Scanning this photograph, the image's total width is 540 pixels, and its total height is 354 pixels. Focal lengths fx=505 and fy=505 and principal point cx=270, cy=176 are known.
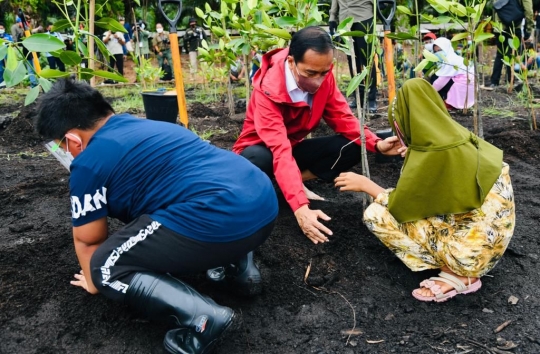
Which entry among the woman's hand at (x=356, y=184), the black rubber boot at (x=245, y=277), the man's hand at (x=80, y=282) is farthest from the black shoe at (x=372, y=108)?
the man's hand at (x=80, y=282)

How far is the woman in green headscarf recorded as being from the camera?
5.83ft

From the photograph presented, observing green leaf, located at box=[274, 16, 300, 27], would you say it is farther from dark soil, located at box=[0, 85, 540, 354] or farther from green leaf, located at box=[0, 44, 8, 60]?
green leaf, located at box=[0, 44, 8, 60]

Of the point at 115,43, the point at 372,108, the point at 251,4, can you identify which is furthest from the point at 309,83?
the point at 115,43

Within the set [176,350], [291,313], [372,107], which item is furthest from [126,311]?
[372,107]

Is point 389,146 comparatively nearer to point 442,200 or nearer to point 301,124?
point 301,124

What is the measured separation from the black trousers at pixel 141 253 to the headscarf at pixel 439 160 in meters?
0.72

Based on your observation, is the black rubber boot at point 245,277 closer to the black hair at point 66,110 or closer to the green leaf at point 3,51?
the black hair at point 66,110

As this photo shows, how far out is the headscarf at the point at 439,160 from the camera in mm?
1769

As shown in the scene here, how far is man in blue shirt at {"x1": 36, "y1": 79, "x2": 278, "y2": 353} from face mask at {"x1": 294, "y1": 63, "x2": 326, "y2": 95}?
764mm

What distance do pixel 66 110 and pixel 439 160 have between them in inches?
50.2

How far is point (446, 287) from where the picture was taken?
6.39ft

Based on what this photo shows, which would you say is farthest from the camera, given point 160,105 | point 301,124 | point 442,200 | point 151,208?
point 160,105

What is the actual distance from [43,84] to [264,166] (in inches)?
43.1

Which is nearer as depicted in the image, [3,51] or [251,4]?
[3,51]
